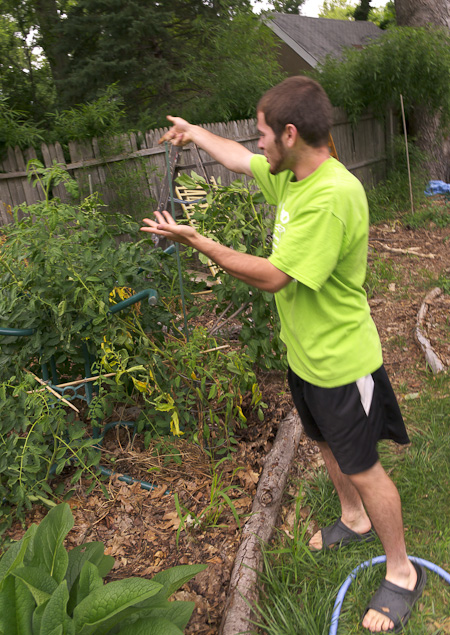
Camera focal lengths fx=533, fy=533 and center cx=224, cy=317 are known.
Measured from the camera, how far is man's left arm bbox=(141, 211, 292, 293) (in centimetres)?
166

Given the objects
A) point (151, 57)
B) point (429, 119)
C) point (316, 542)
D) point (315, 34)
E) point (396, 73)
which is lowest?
point (316, 542)

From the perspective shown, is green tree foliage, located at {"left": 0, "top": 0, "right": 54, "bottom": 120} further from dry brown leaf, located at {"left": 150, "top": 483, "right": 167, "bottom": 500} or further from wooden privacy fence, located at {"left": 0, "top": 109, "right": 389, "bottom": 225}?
dry brown leaf, located at {"left": 150, "top": 483, "right": 167, "bottom": 500}

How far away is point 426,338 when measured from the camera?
417 cm

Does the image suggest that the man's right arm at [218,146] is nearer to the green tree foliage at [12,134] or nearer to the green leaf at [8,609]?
the green leaf at [8,609]

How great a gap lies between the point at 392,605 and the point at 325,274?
1.27 metres

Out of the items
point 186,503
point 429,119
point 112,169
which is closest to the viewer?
point 186,503

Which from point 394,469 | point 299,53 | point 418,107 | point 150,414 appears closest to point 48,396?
point 150,414

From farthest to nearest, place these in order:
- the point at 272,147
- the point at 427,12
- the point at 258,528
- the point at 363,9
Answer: the point at 363,9, the point at 427,12, the point at 258,528, the point at 272,147

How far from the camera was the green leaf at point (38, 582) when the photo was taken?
5.15 feet

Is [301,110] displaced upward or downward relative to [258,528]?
upward

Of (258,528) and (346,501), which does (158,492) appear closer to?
(258,528)

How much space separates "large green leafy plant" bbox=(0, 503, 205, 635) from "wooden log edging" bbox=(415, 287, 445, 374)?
245cm

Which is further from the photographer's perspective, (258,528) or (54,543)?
(258,528)

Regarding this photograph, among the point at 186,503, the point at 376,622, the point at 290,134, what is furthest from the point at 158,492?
the point at 290,134
